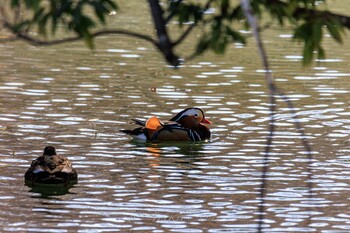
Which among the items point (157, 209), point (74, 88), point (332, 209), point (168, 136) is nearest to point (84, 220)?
point (157, 209)

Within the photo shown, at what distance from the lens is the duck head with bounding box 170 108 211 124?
1528cm

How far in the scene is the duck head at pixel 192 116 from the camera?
1528cm

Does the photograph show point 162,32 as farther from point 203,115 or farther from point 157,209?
point 203,115

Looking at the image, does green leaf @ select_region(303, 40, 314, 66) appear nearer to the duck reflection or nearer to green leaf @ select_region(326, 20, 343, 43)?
green leaf @ select_region(326, 20, 343, 43)

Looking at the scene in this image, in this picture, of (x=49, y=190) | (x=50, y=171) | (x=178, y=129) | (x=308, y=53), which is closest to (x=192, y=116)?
(x=178, y=129)

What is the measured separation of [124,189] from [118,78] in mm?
7696

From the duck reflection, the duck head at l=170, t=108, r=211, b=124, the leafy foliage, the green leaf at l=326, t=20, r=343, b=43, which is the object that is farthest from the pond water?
the green leaf at l=326, t=20, r=343, b=43

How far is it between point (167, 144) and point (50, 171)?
3.12m

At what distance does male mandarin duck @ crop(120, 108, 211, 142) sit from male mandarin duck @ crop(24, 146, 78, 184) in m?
2.49

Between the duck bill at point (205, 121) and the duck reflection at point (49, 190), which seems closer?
the duck reflection at point (49, 190)

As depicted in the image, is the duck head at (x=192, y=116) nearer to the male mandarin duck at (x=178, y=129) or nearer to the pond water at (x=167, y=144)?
the male mandarin duck at (x=178, y=129)

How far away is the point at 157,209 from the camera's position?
35.5 feet

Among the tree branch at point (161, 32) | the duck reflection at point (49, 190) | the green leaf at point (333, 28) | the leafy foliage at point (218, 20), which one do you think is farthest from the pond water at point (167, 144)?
the tree branch at point (161, 32)

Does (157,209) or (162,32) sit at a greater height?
(162,32)
